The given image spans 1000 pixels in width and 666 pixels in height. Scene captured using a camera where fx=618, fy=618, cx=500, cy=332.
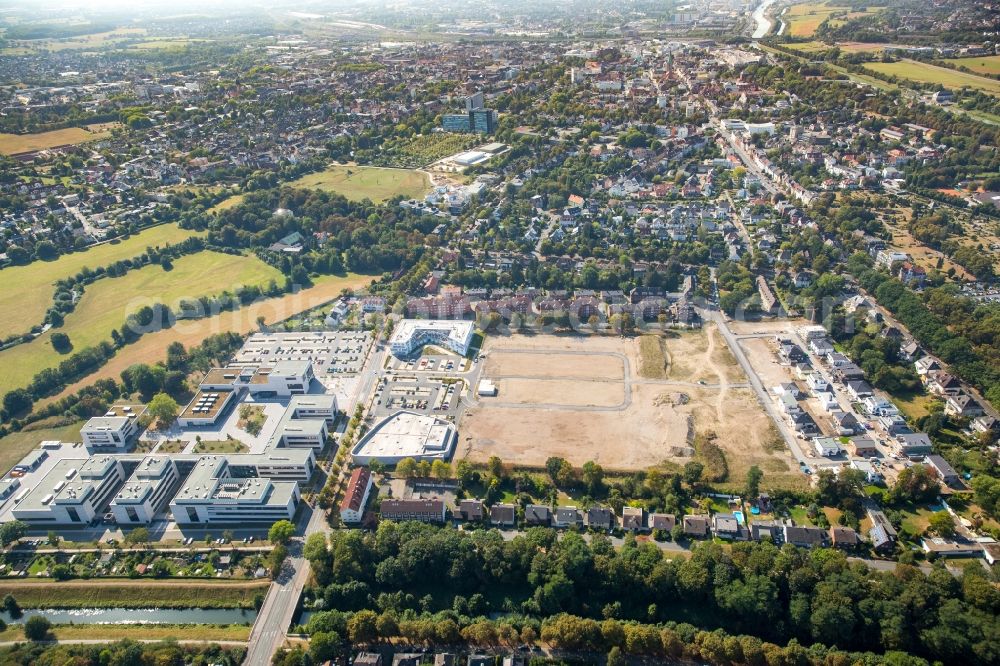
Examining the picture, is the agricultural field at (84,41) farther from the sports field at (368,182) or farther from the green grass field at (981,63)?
the green grass field at (981,63)

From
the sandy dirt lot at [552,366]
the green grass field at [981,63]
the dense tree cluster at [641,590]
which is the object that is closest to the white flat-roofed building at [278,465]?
the dense tree cluster at [641,590]

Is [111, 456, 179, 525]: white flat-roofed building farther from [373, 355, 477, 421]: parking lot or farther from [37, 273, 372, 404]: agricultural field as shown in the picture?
[37, 273, 372, 404]: agricultural field

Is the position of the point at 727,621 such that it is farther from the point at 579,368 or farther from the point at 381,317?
the point at 381,317

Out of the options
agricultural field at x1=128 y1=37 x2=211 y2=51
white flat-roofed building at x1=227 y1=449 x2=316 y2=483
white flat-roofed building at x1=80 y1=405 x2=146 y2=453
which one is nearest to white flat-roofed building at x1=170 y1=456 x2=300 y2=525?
white flat-roofed building at x1=227 y1=449 x2=316 y2=483

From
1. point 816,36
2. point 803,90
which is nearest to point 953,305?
point 803,90

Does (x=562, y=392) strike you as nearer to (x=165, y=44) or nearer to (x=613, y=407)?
(x=613, y=407)

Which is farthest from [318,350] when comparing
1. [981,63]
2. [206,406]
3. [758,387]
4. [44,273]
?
[981,63]
